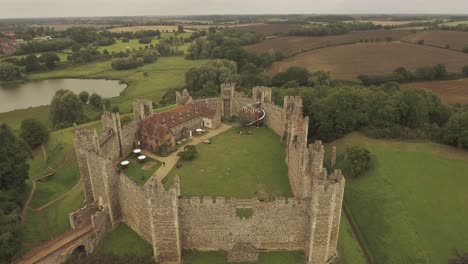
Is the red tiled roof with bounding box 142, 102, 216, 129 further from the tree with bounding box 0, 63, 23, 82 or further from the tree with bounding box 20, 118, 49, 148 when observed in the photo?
the tree with bounding box 0, 63, 23, 82

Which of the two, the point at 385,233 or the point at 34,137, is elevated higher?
the point at 34,137

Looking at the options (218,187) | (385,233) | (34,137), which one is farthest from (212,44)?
(385,233)

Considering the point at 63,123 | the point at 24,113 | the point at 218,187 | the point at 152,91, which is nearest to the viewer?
the point at 218,187

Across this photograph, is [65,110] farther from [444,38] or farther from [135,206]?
[444,38]

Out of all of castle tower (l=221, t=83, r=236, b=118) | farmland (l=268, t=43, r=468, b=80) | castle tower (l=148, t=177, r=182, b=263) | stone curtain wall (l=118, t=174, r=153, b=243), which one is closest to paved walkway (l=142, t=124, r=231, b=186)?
stone curtain wall (l=118, t=174, r=153, b=243)

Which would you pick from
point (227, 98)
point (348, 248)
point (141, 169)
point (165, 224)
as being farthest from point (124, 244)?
point (227, 98)

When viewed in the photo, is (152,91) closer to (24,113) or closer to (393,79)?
(24,113)
